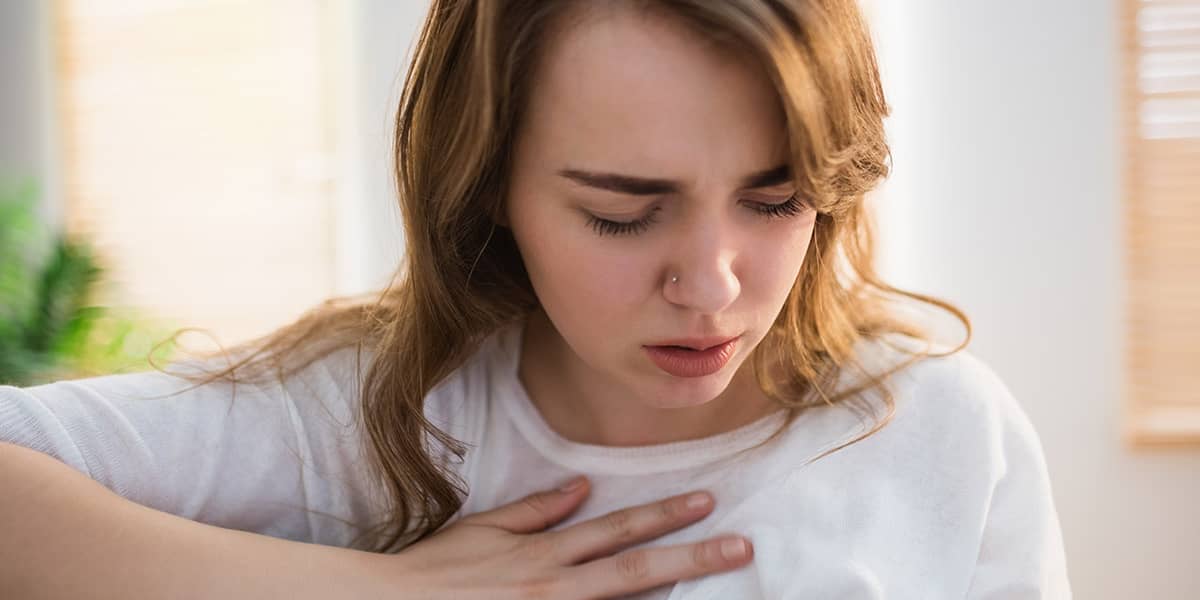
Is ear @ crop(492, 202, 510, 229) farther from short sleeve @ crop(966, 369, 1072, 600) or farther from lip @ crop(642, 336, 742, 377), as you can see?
short sleeve @ crop(966, 369, 1072, 600)

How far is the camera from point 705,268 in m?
0.78

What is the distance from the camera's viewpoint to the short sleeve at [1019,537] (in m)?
0.91

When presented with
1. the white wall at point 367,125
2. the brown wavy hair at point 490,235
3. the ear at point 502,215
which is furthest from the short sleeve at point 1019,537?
the white wall at point 367,125

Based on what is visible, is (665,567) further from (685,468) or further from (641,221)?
(641,221)

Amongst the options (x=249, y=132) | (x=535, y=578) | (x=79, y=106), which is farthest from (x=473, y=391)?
(x=79, y=106)

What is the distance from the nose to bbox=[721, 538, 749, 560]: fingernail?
241 millimetres

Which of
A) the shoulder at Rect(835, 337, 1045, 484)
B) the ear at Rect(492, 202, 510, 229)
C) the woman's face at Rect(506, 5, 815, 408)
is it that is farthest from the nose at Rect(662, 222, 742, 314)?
the shoulder at Rect(835, 337, 1045, 484)

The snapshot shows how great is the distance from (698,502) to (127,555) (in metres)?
0.50

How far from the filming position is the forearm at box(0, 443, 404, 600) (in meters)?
0.85

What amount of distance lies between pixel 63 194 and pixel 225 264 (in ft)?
2.57

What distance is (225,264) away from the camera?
3.37 meters

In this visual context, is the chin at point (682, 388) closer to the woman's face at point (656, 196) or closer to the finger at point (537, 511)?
the woman's face at point (656, 196)

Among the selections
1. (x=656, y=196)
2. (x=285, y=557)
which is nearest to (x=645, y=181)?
(x=656, y=196)

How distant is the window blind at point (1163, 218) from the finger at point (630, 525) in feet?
4.00
